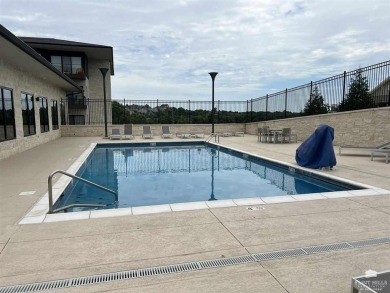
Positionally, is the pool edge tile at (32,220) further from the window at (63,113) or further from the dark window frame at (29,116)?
the window at (63,113)

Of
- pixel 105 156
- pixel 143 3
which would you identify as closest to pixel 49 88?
pixel 105 156

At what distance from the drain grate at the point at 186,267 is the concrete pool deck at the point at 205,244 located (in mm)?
72

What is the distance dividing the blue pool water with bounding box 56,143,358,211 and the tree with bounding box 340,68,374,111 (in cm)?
525

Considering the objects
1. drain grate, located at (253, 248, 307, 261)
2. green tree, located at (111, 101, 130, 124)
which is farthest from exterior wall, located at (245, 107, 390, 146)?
green tree, located at (111, 101, 130, 124)

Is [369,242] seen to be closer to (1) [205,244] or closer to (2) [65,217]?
(1) [205,244]

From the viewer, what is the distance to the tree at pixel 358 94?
1136 cm

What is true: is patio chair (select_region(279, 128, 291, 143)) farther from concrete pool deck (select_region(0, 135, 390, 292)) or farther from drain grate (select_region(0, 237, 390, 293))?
drain grate (select_region(0, 237, 390, 293))

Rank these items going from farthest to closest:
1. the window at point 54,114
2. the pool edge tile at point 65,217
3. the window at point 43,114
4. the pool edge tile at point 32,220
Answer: the window at point 54,114 < the window at point 43,114 < the pool edge tile at point 65,217 < the pool edge tile at point 32,220

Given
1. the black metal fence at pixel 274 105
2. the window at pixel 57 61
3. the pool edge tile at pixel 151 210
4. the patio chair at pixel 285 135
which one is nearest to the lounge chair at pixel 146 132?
the black metal fence at pixel 274 105

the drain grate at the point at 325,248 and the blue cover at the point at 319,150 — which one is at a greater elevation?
the blue cover at the point at 319,150

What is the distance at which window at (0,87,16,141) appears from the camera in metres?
9.09

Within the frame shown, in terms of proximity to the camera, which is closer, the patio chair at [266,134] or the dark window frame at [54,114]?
the patio chair at [266,134]

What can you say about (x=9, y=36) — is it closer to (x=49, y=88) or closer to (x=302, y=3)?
(x=302, y=3)

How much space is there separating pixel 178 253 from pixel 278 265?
96cm
